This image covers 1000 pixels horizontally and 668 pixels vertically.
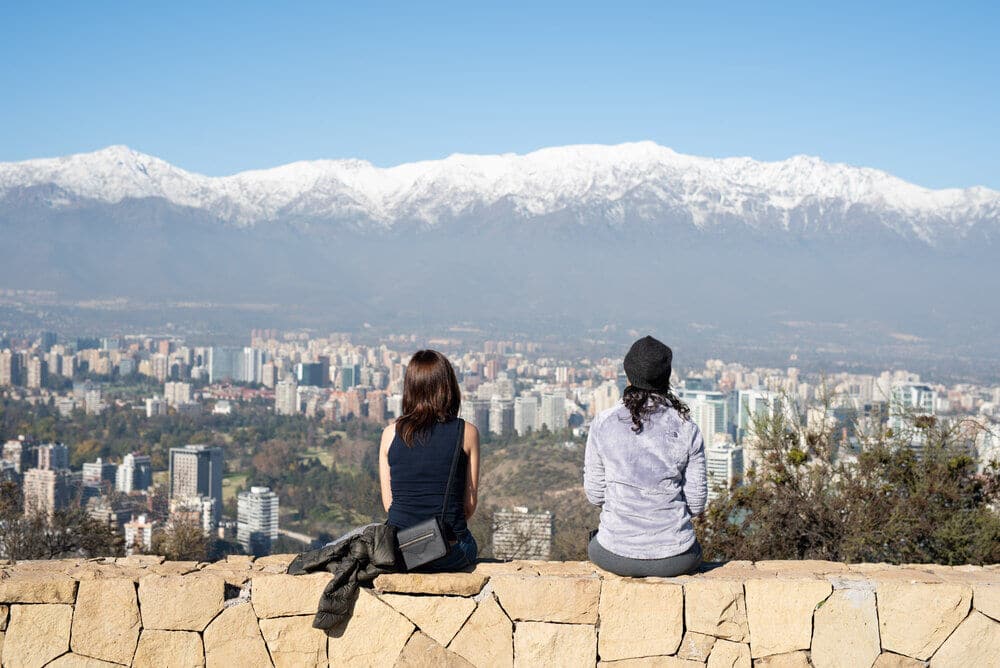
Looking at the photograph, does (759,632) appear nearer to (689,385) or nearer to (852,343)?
(689,385)

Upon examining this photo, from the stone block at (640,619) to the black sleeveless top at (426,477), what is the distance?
64 centimetres

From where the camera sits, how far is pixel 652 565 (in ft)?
11.7

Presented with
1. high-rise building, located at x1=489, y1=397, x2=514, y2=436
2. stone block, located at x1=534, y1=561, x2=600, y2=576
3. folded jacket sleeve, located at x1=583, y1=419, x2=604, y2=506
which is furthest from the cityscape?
stone block, located at x1=534, y1=561, x2=600, y2=576

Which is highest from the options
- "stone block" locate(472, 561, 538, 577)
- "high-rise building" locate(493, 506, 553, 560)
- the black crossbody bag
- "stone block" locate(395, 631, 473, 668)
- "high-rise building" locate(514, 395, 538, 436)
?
the black crossbody bag

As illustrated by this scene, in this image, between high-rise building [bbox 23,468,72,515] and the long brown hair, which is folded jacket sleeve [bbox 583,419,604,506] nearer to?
the long brown hair

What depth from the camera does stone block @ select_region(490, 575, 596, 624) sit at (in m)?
3.53

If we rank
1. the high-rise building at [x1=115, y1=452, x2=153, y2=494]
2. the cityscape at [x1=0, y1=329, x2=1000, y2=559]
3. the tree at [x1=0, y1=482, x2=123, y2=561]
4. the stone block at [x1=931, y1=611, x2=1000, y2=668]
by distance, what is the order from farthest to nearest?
1. the high-rise building at [x1=115, y1=452, x2=153, y2=494]
2. the cityscape at [x1=0, y1=329, x2=1000, y2=559]
3. the tree at [x1=0, y1=482, x2=123, y2=561]
4. the stone block at [x1=931, y1=611, x2=1000, y2=668]

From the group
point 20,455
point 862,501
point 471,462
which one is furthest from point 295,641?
point 20,455

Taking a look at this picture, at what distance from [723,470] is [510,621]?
5020mm

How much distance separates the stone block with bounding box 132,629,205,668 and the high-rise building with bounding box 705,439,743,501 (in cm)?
221

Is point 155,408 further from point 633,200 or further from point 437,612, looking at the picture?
point 633,200

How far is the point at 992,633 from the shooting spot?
11.4ft

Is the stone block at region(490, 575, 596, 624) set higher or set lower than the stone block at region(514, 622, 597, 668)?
higher

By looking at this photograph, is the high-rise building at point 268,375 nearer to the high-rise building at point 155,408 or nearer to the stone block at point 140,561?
the high-rise building at point 155,408
